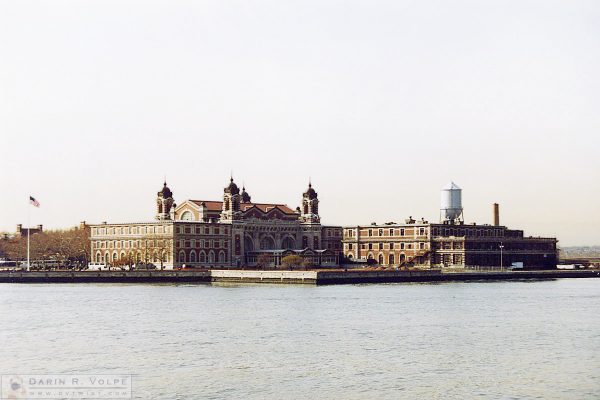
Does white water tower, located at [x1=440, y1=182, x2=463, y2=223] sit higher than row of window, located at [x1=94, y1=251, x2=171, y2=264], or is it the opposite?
white water tower, located at [x1=440, y1=182, x2=463, y2=223]

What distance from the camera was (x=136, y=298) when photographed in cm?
10206

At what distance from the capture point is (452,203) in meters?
189

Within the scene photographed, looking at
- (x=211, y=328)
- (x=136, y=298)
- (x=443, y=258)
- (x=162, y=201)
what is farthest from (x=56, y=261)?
(x=211, y=328)

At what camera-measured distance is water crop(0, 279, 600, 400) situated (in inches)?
1758

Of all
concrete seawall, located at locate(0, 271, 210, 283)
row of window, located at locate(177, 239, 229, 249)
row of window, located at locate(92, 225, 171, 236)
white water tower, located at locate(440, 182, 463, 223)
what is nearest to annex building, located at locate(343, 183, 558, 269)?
white water tower, located at locate(440, 182, 463, 223)

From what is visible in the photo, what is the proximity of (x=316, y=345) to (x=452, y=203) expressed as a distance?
134 metres

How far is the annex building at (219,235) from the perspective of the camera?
164750mm

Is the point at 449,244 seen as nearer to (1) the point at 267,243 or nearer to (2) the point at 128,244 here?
(1) the point at 267,243

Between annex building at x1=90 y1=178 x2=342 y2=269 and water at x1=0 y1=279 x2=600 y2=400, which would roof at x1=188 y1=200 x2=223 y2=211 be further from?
water at x1=0 y1=279 x2=600 y2=400

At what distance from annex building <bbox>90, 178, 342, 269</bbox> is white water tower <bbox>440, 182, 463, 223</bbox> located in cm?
2425

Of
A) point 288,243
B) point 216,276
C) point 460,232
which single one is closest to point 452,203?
point 460,232

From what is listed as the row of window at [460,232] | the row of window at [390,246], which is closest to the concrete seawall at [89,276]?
the row of window at [390,246]

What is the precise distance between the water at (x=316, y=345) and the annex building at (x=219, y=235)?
64065mm

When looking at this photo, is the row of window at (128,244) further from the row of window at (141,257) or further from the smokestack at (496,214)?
Answer: the smokestack at (496,214)
